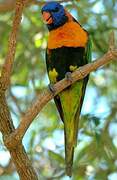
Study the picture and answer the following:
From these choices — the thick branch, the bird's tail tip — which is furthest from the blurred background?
the thick branch

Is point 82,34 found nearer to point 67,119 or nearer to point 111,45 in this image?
point 67,119

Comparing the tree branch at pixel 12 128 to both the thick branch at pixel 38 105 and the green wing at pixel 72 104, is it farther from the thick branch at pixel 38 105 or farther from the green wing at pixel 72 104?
the green wing at pixel 72 104

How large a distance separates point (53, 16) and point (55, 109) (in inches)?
36.7

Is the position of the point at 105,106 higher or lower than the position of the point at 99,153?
higher

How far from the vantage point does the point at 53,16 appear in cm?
293

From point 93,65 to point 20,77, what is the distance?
1656 millimetres

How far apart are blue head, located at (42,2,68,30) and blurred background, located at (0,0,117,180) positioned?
16 centimetres

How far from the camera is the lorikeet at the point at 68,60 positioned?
2.71m

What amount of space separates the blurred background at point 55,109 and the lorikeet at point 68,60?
16 centimetres

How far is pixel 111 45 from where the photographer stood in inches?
83.4

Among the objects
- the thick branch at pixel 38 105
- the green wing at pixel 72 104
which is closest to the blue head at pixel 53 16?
the green wing at pixel 72 104

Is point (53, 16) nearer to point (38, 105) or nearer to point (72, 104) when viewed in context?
point (72, 104)

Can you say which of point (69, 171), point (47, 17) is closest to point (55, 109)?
point (47, 17)

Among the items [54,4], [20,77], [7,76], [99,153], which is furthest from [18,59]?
[7,76]
